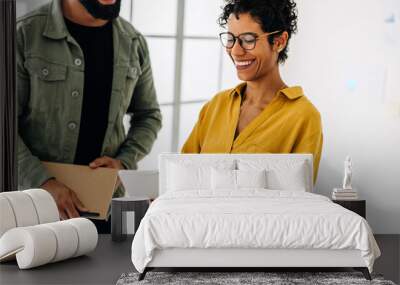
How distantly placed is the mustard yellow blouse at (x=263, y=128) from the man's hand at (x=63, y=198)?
4.06 ft

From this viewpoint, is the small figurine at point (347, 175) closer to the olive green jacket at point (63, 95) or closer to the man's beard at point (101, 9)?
the olive green jacket at point (63, 95)

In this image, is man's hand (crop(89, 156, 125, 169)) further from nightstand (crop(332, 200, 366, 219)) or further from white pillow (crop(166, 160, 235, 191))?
nightstand (crop(332, 200, 366, 219))

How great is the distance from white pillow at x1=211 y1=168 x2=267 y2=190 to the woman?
665 millimetres

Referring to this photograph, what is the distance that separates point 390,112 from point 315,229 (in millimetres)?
2654

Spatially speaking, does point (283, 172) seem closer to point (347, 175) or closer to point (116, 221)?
point (347, 175)

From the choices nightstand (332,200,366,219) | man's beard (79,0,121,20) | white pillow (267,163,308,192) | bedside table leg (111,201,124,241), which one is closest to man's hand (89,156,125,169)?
bedside table leg (111,201,124,241)

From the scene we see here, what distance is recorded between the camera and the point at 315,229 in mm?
5082

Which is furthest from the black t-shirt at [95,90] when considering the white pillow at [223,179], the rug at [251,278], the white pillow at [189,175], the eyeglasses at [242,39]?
the rug at [251,278]

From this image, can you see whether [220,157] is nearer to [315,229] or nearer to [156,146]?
[156,146]

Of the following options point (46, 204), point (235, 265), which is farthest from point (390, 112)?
point (46, 204)

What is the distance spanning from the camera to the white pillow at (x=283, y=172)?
6.54m

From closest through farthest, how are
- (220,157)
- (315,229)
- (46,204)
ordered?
(315,229) < (46,204) < (220,157)

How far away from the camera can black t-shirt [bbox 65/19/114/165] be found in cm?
728

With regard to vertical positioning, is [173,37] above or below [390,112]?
above
